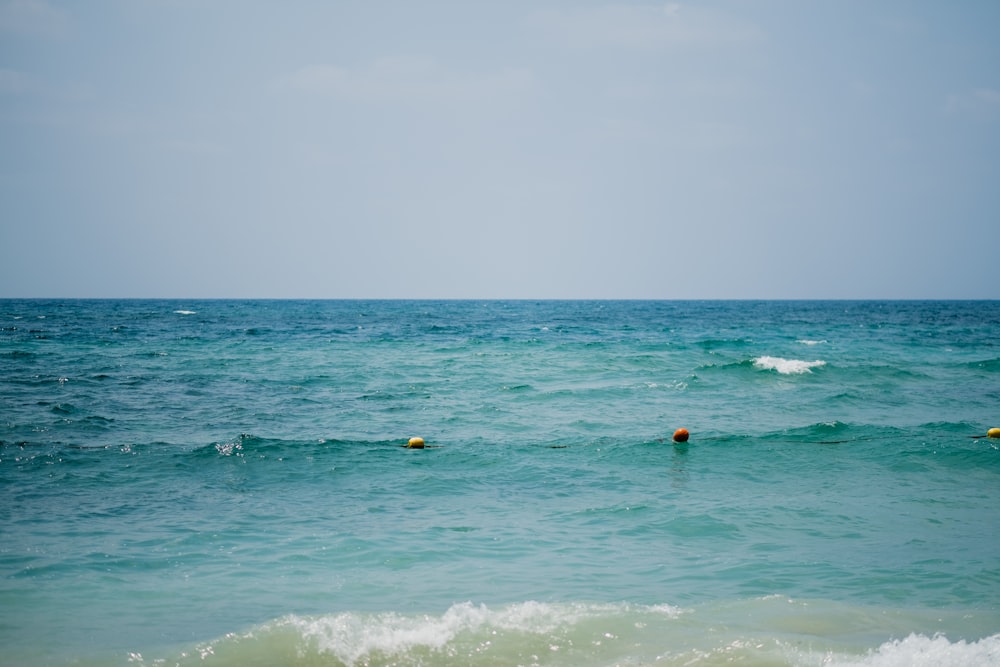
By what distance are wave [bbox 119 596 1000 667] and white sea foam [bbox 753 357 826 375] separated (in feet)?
64.4

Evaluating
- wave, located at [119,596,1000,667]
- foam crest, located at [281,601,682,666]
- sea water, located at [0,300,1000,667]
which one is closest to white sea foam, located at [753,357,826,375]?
sea water, located at [0,300,1000,667]

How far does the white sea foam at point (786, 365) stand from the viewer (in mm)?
25750

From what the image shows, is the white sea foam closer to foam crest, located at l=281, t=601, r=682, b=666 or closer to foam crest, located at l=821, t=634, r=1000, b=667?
foam crest, located at l=821, t=634, r=1000, b=667

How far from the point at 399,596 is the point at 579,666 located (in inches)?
81.4

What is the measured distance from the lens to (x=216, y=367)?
25250 millimetres

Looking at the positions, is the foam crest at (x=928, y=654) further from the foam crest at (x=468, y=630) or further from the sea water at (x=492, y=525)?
the foam crest at (x=468, y=630)

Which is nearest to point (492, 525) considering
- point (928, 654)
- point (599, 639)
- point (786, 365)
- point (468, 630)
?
point (468, 630)

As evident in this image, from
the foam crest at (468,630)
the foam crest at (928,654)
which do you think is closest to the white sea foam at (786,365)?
the foam crest at (928,654)

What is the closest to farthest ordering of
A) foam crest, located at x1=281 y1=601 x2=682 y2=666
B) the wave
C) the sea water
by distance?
the wave < foam crest, located at x1=281 y1=601 x2=682 y2=666 < the sea water

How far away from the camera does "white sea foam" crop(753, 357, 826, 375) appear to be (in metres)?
25.8

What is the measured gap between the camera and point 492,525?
31.4 feet

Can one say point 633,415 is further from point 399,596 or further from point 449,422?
point 399,596

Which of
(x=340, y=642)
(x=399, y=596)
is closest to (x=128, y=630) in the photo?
(x=340, y=642)

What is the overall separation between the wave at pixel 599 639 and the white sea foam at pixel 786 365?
19.6m
